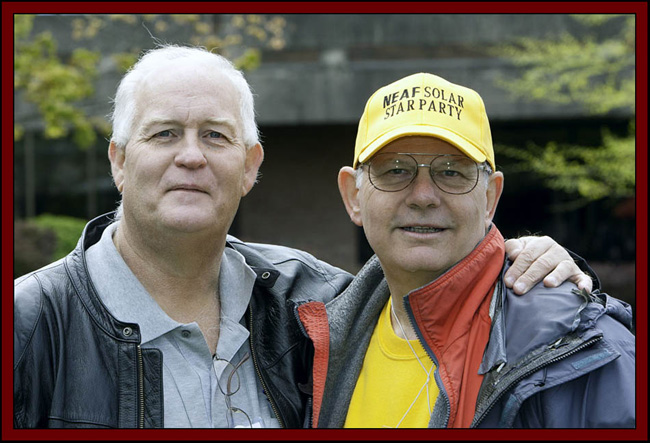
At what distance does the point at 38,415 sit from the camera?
2643 millimetres

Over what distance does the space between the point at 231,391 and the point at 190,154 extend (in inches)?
39.1

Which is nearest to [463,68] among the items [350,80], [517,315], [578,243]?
[350,80]

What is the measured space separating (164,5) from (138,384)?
1759 millimetres

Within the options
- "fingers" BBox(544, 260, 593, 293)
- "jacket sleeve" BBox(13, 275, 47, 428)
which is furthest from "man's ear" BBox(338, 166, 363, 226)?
"jacket sleeve" BBox(13, 275, 47, 428)

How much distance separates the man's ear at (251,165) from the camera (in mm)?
3318

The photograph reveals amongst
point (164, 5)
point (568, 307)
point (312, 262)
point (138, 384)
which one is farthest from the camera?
point (312, 262)

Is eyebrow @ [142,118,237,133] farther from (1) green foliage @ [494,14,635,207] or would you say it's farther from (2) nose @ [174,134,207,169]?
(1) green foliage @ [494,14,635,207]

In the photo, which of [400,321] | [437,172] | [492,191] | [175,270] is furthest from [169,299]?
[492,191]

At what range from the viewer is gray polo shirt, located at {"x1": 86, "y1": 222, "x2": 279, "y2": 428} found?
2868 mm

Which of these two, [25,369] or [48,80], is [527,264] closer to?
[25,369]

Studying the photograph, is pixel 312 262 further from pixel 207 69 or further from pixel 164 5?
pixel 164 5

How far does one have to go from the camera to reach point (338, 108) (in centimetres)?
1251

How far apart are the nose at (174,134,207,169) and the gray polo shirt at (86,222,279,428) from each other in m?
0.48

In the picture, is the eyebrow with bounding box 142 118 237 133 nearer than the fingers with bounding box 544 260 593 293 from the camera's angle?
No
